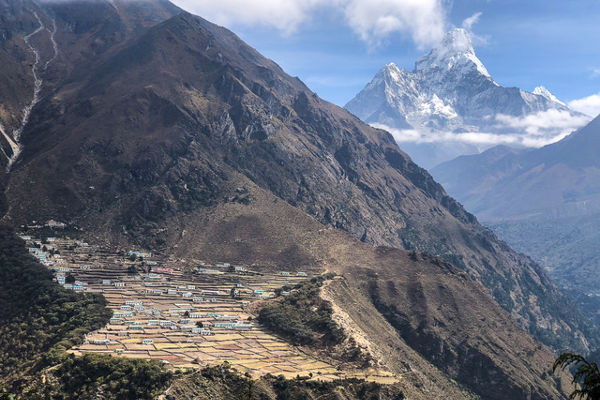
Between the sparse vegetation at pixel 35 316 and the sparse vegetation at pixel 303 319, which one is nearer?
the sparse vegetation at pixel 35 316

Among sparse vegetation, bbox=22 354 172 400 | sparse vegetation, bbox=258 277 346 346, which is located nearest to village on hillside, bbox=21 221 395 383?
sparse vegetation, bbox=258 277 346 346

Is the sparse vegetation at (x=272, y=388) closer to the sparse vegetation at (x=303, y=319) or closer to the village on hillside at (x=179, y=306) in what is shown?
the village on hillside at (x=179, y=306)

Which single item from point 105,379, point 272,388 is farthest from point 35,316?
point 272,388

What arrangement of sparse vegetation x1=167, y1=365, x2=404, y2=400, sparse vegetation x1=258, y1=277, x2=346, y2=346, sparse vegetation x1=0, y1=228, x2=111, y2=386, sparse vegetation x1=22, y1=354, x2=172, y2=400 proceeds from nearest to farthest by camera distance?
sparse vegetation x1=22, y1=354, x2=172, y2=400 < sparse vegetation x1=167, y1=365, x2=404, y2=400 < sparse vegetation x1=0, y1=228, x2=111, y2=386 < sparse vegetation x1=258, y1=277, x2=346, y2=346

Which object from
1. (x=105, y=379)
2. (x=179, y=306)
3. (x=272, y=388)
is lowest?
(x=105, y=379)

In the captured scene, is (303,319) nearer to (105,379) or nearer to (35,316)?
(105,379)

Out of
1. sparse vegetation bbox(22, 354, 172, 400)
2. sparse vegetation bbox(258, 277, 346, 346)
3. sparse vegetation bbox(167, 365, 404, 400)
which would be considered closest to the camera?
sparse vegetation bbox(22, 354, 172, 400)

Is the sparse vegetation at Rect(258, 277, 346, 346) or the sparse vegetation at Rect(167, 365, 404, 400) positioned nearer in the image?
the sparse vegetation at Rect(167, 365, 404, 400)

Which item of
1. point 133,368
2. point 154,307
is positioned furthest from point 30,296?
point 133,368

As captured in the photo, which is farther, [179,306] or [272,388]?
[179,306]

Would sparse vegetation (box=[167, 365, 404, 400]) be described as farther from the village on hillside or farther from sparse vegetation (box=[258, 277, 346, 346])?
sparse vegetation (box=[258, 277, 346, 346])

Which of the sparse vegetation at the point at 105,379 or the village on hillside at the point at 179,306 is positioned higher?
the village on hillside at the point at 179,306

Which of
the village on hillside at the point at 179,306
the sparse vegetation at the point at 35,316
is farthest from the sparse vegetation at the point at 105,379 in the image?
the village on hillside at the point at 179,306
